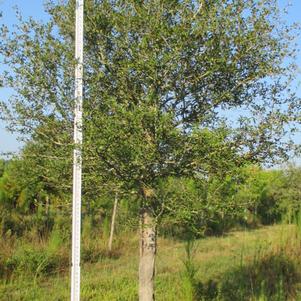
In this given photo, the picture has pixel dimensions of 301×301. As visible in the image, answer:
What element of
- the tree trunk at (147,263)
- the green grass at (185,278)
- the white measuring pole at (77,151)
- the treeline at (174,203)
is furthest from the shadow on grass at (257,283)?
the white measuring pole at (77,151)

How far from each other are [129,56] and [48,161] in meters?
1.40

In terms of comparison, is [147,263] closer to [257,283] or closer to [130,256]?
[257,283]

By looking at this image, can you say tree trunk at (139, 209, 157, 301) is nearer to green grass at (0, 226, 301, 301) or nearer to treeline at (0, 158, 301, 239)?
treeline at (0, 158, 301, 239)

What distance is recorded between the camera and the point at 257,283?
9305mm

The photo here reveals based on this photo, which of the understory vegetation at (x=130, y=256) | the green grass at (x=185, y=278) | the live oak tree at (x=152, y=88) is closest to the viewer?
the live oak tree at (x=152, y=88)

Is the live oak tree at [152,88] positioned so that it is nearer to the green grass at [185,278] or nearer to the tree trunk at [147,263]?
the tree trunk at [147,263]

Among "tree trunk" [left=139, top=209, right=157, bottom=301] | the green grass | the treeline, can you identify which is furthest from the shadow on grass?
"tree trunk" [left=139, top=209, right=157, bottom=301]

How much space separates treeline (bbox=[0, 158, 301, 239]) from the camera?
14.4 feet

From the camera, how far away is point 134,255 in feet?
41.2

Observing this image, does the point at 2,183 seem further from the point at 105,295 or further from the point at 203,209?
the point at 203,209

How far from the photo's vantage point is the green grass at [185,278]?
8016 mm

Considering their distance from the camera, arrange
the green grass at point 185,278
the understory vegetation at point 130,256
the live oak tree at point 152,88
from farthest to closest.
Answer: the green grass at point 185,278 → the understory vegetation at point 130,256 → the live oak tree at point 152,88

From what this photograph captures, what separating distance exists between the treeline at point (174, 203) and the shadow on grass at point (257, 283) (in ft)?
3.88

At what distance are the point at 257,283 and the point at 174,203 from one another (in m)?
5.74
